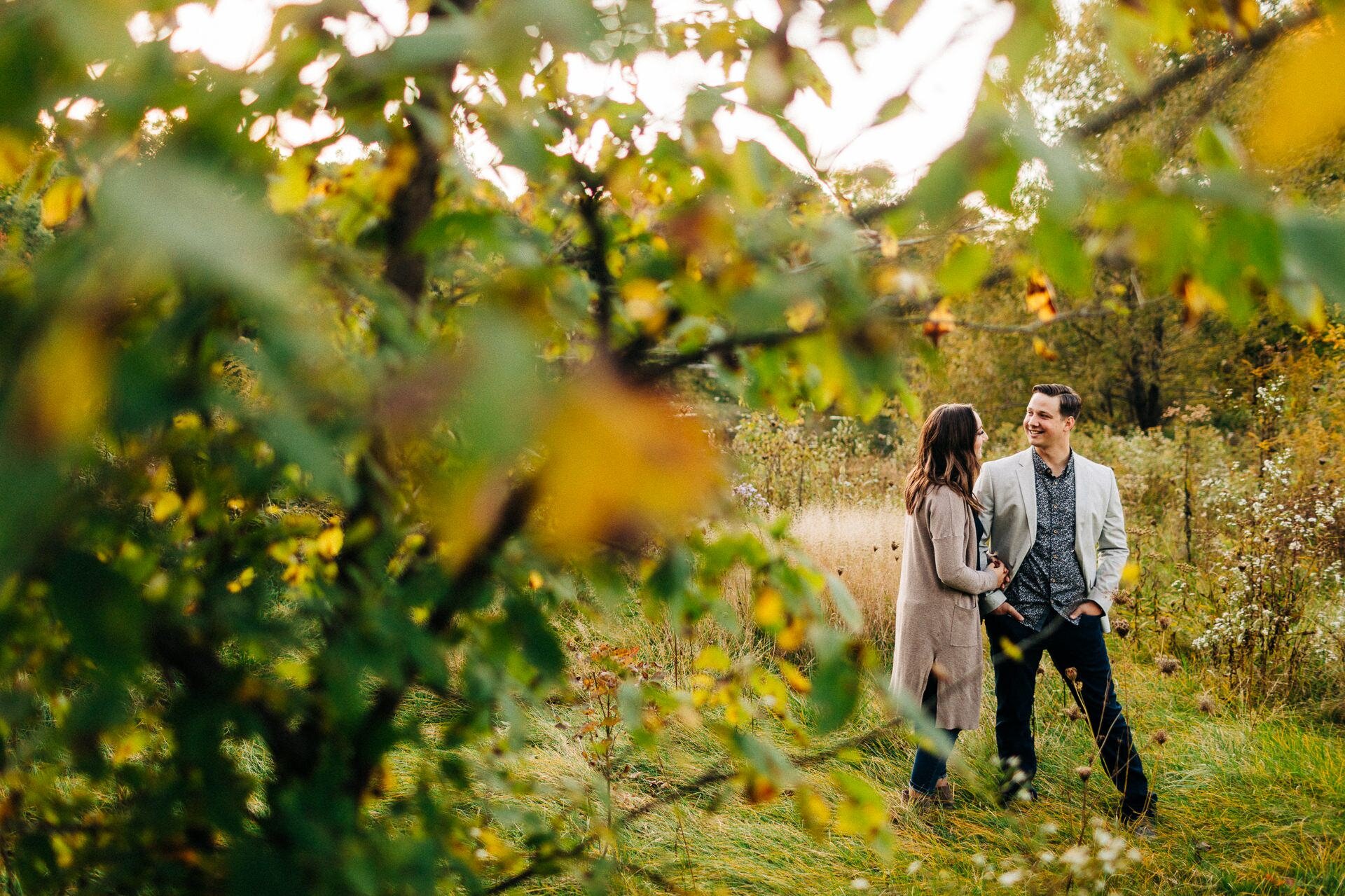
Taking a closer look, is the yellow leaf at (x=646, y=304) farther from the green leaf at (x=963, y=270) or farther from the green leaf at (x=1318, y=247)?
the green leaf at (x=1318, y=247)

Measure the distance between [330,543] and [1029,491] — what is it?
9.30 feet

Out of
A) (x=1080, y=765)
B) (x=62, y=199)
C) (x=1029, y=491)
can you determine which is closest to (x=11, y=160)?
(x=62, y=199)

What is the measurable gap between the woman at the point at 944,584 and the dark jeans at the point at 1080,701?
0.53ft

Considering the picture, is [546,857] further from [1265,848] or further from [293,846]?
[1265,848]

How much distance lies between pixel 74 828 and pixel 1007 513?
314 cm

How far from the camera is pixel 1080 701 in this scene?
10.0 feet

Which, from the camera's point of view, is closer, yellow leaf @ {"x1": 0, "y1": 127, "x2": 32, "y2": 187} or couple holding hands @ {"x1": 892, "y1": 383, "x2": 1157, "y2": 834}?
yellow leaf @ {"x1": 0, "y1": 127, "x2": 32, "y2": 187}

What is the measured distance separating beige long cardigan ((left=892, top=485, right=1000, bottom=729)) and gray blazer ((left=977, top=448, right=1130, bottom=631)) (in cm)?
17

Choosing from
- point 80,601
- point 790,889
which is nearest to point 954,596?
point 790,889

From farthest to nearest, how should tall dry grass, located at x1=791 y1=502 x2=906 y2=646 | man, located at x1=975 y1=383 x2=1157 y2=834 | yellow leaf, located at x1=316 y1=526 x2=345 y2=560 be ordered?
tall dry grass, located at x1=791 y1=502 x2=906 y2=646 < man, located at x1=975 y1=383 x2=1157 y2=834 < yellow leaf, located at x1=316 y1=526 x2=345 y2=560

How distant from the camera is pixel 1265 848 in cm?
279

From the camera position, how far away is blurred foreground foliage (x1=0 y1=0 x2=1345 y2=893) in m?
0.38

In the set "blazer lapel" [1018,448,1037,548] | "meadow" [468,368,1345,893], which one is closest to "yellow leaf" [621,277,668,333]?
"meadow" [468,368,1345,893]

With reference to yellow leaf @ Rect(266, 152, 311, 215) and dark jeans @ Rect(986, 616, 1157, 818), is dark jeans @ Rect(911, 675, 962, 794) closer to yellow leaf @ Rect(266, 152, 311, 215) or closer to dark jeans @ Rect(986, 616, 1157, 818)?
dark jeans @ Rect(986, 616, 1157, 818)
